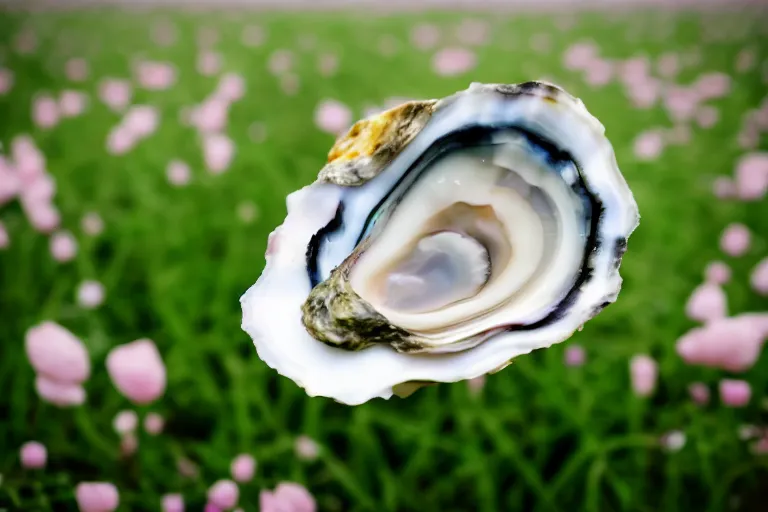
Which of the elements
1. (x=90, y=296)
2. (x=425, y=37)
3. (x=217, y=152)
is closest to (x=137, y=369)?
(x=90, y=296)

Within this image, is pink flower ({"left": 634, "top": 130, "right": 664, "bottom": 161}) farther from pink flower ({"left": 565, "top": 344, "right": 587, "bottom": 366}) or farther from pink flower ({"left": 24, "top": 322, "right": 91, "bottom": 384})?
pink flower ({"left": 24, "top": 322, "right": 91, "bottom": 384})

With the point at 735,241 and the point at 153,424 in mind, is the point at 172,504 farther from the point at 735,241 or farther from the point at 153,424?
the point at 735,241

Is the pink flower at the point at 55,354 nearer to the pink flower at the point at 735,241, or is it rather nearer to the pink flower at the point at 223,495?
the pink flower at the point at 223,495

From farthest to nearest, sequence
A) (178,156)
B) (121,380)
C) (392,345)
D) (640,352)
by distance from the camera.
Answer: (178,156) → (640,352) → (121,380) → (392,345)

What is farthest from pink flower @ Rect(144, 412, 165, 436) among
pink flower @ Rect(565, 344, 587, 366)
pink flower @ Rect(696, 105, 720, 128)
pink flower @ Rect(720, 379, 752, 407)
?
pink flower @ Rect(696, 105, 720, 128)

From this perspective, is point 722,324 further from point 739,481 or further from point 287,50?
point 287,50

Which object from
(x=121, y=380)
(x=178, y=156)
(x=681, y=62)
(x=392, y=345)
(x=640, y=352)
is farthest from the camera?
(x=681, y=62)

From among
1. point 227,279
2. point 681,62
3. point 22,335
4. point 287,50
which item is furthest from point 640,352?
point 287,50
